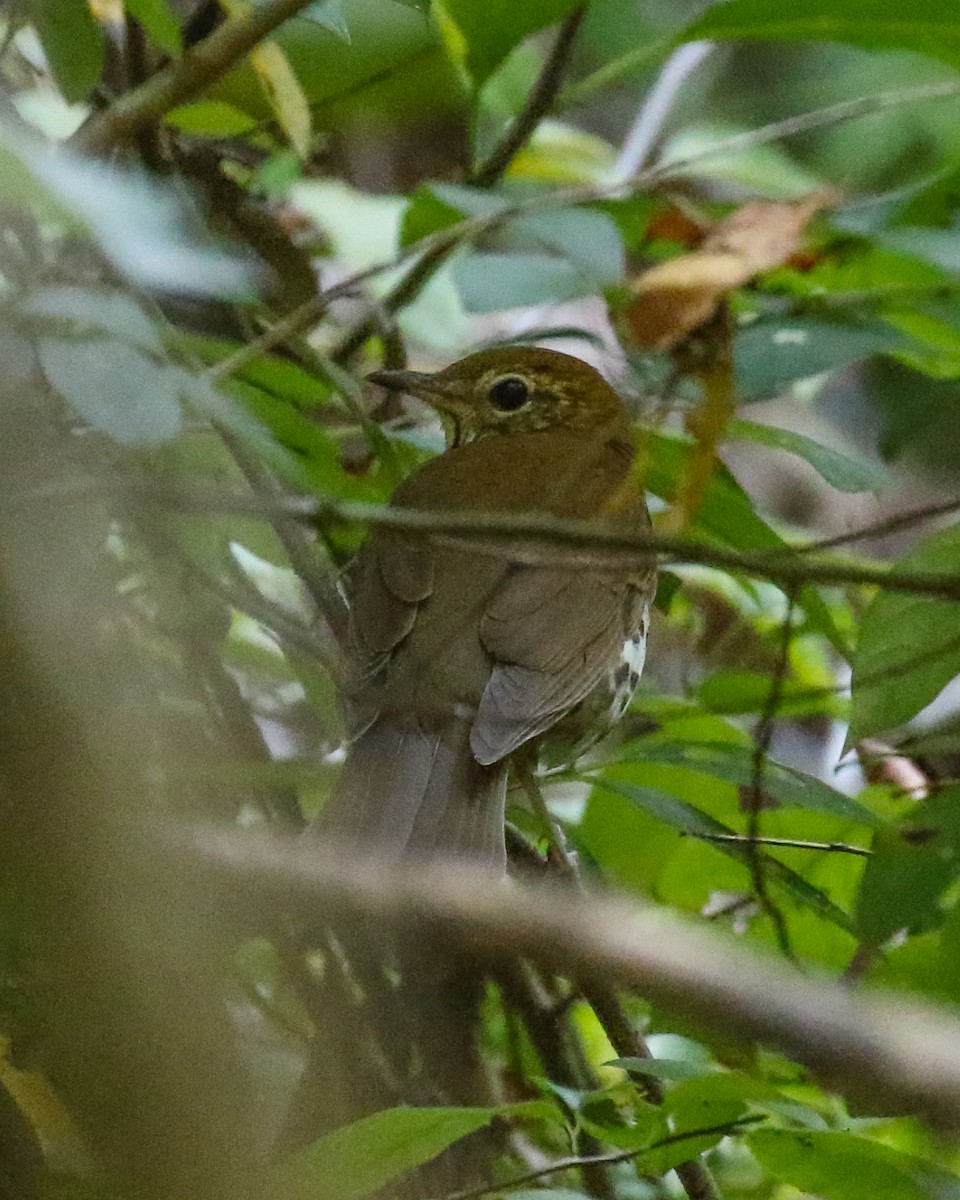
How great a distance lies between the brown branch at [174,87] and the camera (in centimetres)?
158

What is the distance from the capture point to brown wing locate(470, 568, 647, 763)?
76.8 inches

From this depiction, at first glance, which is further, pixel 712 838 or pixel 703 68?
→ pixel 703 68

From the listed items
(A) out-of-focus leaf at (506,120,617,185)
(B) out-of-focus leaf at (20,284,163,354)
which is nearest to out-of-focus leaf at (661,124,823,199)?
(A) out-of-focus leaf at (506,120,617,185)

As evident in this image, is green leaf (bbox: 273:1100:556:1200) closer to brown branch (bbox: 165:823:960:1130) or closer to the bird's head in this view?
brown branch (bbox: 165:823:960:1130)

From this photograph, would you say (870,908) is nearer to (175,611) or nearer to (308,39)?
(175,611)

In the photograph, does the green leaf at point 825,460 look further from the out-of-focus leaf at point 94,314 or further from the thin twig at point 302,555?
the out-of-focus leaf at point 94,314

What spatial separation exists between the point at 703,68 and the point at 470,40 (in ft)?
8.70

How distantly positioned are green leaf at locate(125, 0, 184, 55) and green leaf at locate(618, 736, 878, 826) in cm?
89

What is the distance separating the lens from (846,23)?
5.86 ft

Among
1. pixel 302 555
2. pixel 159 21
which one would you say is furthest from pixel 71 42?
pixel 302 555

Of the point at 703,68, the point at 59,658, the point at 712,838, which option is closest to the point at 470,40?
the point at 712,838

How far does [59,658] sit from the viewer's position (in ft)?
2.56

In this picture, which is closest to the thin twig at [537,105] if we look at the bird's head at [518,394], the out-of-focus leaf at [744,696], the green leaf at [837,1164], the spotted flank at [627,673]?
the bird's head at [518,394]

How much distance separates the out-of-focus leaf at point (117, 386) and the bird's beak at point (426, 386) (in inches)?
46.2
